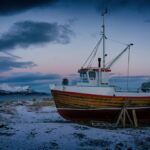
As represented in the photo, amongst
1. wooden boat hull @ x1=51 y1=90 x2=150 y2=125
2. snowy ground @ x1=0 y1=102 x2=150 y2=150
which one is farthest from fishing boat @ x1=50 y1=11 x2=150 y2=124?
snowy ground @ x1=0 y1=102 x2=150 y2=150

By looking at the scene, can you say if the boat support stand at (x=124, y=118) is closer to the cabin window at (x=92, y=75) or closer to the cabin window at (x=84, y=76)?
the cabin window at (x=92, y=75)

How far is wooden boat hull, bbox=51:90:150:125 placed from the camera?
2319 cm

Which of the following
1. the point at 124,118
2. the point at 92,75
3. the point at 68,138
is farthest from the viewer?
the point at 92,75

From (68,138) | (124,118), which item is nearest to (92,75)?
(124,118)

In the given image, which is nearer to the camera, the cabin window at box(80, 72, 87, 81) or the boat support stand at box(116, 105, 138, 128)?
the boat support stand at box(116, 105, 138, 128)

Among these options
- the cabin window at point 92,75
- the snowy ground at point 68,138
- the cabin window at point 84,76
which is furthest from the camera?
the cabin window at point 84,76

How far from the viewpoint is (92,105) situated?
23.2m

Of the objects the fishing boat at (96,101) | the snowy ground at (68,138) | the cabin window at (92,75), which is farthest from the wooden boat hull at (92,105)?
the snowy ground at (68,138)

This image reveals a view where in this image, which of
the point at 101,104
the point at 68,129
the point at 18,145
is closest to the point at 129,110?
the point at 101,104

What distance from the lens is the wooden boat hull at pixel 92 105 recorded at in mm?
23188

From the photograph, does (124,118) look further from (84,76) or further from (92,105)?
(84,76)

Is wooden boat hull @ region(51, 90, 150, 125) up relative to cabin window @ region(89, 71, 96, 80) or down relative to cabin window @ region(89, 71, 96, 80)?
down

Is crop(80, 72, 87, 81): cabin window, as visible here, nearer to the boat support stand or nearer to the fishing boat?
the fishing boat

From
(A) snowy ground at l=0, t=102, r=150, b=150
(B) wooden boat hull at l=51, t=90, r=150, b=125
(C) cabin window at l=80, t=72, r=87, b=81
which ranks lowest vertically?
(A) snowy ground at l=0, t=102, r=150, b=150
